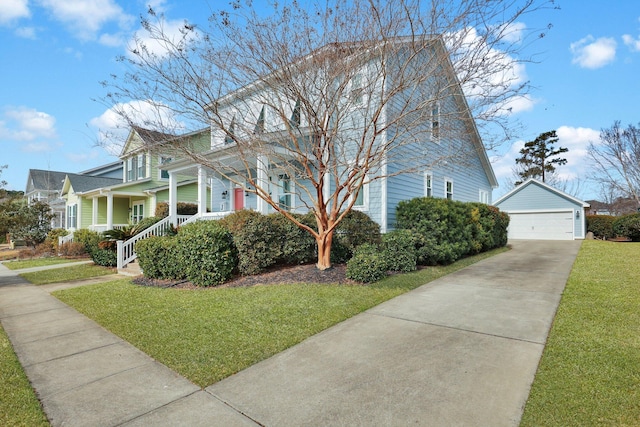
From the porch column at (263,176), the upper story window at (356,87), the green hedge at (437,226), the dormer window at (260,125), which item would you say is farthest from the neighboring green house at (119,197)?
the upper story window at (356,87)

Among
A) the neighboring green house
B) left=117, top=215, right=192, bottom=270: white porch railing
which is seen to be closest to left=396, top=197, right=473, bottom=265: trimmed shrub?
left=117, top=215, right=192, bottom=270: white porch railing

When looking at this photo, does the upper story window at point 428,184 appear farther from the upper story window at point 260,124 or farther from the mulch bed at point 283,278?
the upper story window at point 260,124

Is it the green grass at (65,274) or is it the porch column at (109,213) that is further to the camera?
the porch column at (109,213)

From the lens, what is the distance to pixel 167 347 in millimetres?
4133

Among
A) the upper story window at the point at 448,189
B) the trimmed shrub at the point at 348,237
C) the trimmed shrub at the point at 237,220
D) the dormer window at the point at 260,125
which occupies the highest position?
the dormer window at the point at 260,125

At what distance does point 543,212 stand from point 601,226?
15.0ft

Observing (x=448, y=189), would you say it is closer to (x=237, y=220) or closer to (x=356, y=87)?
(x=356, y=87)

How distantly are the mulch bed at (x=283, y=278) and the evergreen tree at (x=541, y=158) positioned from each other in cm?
3582

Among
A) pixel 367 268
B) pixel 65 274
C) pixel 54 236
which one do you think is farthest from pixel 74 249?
pixel 367 268

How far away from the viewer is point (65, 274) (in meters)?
10.7

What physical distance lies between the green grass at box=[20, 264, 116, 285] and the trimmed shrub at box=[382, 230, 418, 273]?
8.99 meters

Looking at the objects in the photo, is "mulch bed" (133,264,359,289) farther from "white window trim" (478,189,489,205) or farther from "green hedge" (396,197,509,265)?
"white window trim" (478,189,489,205)

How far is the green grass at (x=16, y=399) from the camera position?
2.68 meters

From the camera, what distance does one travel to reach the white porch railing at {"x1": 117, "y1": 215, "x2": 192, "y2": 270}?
11.3m
